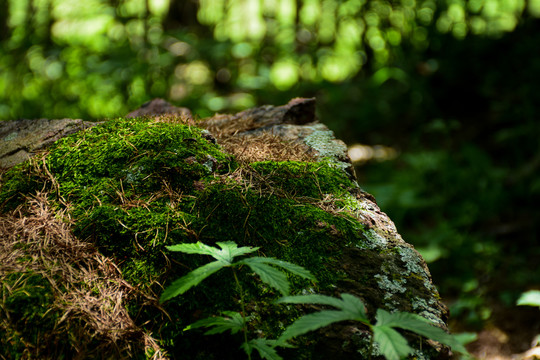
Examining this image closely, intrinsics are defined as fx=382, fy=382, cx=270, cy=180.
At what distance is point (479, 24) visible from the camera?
6805mm

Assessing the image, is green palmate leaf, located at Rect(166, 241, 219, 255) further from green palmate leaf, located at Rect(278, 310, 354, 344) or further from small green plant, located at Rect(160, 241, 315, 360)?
green palmate leaf, located at Rect(278, 310, 354, 344)

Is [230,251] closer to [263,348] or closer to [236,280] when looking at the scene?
[236,280]

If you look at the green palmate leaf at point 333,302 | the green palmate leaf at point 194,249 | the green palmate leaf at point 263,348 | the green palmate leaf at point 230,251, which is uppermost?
the green palmate leaf at point 194,249

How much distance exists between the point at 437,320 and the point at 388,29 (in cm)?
673

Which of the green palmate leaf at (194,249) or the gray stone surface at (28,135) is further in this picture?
the gray stone surface at (28,135)

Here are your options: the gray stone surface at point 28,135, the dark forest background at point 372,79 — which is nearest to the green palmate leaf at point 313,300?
the gray stone surface at point 28,135

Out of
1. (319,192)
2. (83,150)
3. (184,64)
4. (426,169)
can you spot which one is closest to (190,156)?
(83,150)

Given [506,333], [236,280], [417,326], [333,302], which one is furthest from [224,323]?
[506,333]

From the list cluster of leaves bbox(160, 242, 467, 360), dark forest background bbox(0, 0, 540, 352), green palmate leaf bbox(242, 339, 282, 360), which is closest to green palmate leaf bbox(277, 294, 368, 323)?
cluster of leaves bbox(160, 242, 467, 360)

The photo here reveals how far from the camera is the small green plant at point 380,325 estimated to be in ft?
3.42

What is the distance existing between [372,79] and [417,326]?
619 centimetres

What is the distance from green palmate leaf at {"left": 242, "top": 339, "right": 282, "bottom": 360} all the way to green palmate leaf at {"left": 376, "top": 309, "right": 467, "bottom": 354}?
0.35 metres

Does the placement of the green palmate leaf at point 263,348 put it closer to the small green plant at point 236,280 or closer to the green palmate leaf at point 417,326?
the small green plant at point 236,280

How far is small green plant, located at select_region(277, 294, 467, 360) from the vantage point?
1.04 m
